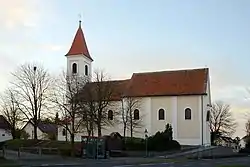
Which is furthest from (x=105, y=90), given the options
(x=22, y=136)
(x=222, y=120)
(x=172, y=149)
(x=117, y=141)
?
(x=222, y=120)

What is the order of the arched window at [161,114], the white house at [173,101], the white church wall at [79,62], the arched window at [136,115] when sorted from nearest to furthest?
the white house at [173,101], the arched window at [161,114], the arched window at [136,115], the white church wall at [79,62]

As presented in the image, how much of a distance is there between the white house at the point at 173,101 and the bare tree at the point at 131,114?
1.29 feet

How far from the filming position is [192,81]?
7438 centimetres

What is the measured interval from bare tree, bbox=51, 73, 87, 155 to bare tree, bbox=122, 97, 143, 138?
39.9 feet

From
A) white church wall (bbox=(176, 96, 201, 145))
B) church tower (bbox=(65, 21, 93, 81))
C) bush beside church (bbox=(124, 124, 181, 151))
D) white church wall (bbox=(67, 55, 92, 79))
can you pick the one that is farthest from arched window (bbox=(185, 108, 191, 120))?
white church wall (bbox=(67, 55, 92, 79))

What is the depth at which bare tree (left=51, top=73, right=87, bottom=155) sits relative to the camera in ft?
174

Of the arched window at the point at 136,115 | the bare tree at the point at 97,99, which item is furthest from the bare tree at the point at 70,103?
the arched window at the point at 136,115

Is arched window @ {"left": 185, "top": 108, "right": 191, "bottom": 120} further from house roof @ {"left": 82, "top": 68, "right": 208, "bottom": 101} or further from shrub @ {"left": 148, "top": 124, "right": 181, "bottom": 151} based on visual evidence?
shrub @ {"left": 148, "top": 124, "right": 181, "bottom": 151}

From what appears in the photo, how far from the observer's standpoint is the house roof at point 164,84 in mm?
73688

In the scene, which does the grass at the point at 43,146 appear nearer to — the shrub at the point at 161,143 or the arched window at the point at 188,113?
the shrub at the point at 161,143

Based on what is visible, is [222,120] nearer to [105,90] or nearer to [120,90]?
[120,90]

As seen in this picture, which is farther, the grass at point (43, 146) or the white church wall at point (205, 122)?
the white church wall at point (205, 122)

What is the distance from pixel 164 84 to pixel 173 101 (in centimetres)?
383

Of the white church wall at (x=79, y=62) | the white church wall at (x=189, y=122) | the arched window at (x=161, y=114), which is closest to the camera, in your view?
the white church wall at (x=189, y=122)
